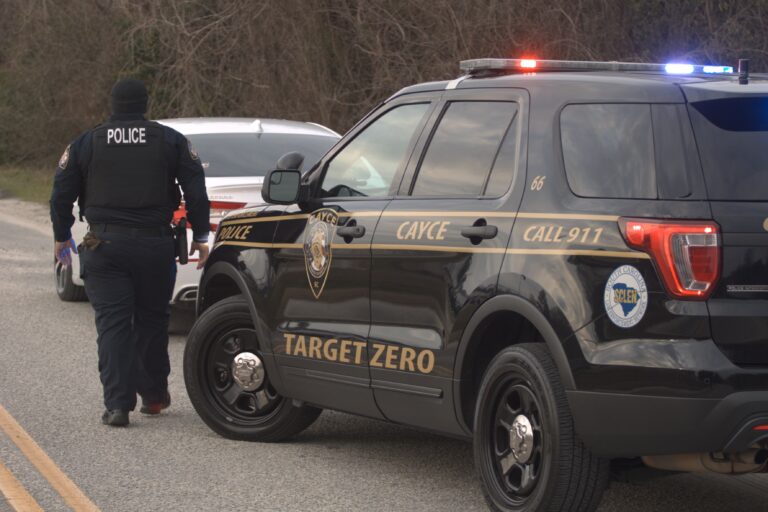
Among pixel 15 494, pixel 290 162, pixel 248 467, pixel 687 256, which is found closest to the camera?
pixel 687 256

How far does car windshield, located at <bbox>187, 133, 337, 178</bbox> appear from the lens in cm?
1088

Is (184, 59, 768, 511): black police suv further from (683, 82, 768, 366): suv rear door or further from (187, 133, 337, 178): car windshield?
(187, 133, 337, 178): car windshield

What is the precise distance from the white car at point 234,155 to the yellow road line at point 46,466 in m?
2.36

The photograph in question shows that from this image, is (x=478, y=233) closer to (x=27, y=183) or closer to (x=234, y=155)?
(x=234, y=155)

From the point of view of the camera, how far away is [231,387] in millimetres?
7551

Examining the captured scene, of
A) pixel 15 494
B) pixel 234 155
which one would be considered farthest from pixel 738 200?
pixel 234 155

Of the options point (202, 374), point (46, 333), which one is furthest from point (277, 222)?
point (46, 333)

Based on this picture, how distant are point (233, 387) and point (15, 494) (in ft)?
5.15

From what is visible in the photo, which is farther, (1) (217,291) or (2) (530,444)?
(1) (217,291)

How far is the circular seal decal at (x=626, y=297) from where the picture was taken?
196 inches

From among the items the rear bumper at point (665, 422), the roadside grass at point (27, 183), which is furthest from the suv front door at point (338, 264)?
the roadside grass at point (27, 183)

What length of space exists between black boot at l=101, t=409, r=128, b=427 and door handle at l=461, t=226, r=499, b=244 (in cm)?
269

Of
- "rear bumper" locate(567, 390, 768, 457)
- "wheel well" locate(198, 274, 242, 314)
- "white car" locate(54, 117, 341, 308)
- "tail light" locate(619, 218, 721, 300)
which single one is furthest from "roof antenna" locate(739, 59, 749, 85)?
"white car" locate(54, 117, 341, 308)

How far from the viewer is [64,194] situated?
25.7 ft
